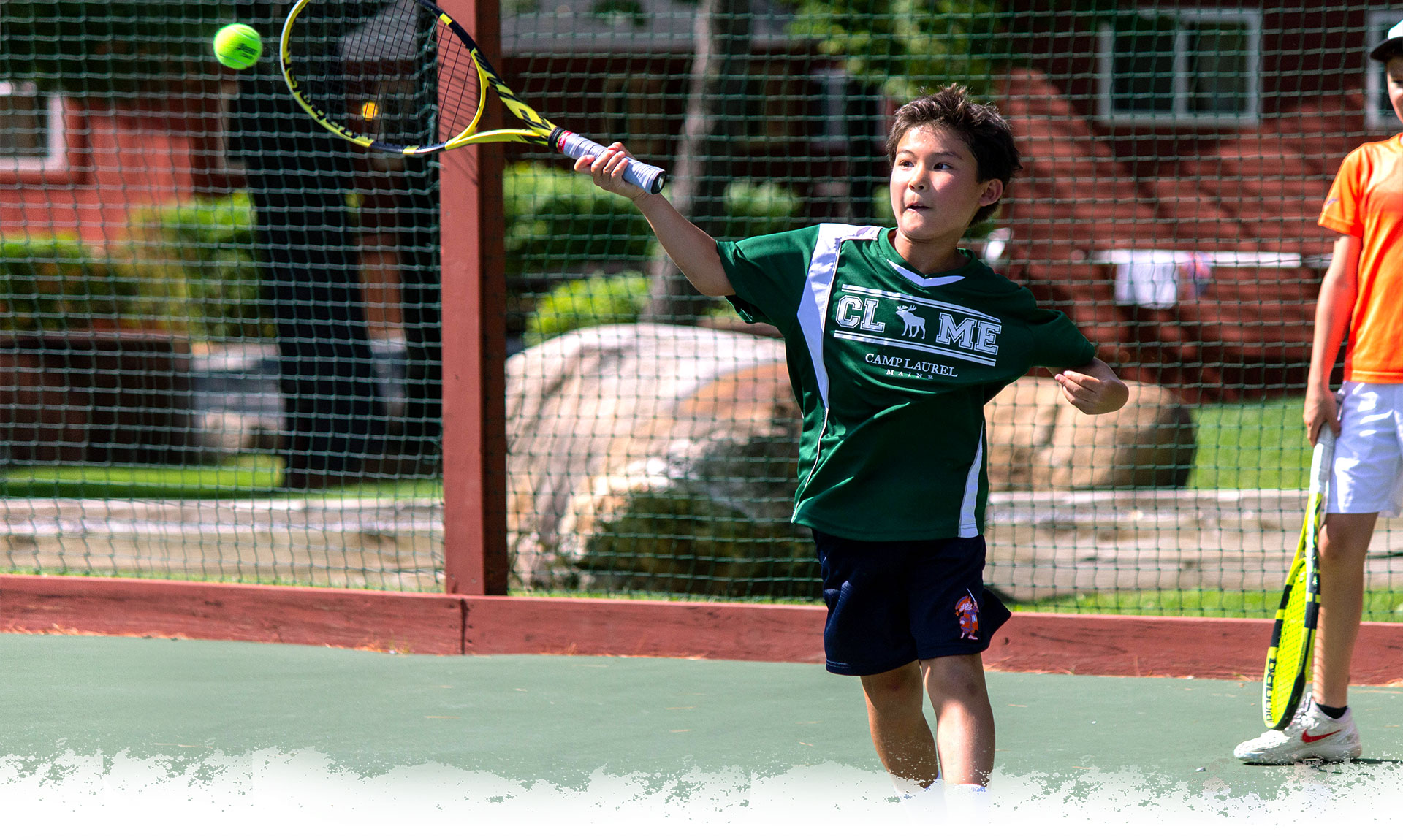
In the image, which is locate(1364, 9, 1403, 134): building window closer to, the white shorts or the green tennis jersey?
the white shorts

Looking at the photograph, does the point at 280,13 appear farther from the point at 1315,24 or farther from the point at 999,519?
the point at 1315,24

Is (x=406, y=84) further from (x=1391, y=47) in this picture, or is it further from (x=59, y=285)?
(x=59, y=285)

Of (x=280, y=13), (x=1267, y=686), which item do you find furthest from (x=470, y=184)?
(x=280, y=13)

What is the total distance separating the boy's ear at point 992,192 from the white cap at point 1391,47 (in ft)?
3.61

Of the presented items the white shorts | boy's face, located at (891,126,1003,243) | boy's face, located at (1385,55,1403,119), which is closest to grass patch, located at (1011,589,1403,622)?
the white shorts

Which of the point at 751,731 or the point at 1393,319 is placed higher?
the point at 1393,319

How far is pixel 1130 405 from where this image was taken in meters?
7.01

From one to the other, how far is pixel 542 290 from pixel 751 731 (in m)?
12.4

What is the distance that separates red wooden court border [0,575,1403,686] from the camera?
4164 millimetres

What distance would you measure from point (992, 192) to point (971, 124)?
16 cm

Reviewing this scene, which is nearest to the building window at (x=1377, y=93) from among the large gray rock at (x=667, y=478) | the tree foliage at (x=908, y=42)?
the tree foliage at (x=908, y=42)

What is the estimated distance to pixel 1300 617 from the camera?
3328 mm

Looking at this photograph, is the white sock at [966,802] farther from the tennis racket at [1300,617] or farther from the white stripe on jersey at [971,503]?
the tennis racket at [1300,617]

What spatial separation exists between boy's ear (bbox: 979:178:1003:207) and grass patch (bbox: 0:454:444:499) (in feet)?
19.2
